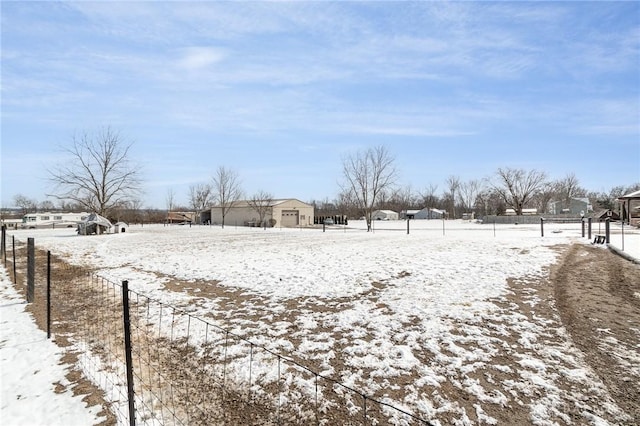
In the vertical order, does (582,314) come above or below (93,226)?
below

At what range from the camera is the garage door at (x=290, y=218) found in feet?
178

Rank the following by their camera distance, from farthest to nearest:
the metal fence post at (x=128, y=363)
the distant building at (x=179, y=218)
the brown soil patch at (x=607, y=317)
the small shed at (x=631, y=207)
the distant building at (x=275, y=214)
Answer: the distant building at (x=179, y=218) < the distant building at (x=275, y=214) < the small shed at (x=631, y=207) < the brown soil patch at (x=607, y=317) < the metal fence post at (x=128, y=363)

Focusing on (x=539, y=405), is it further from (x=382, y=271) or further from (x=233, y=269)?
(x=233, y=269)

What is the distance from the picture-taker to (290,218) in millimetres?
54969

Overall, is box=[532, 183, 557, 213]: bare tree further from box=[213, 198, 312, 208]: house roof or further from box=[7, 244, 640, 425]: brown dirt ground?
box=[7, 244, 640, 425]: brown dirt ground

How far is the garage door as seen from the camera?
54.4 m

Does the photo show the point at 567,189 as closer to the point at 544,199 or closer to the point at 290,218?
the point at 544,199

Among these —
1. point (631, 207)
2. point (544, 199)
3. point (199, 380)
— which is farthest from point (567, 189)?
point (199, 380)

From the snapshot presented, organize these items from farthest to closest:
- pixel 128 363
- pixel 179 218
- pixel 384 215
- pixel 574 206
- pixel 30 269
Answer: pixel 384 215 → pixel 179 218 → pixel 574 206 → pixel 30 269 → pixel 128 363

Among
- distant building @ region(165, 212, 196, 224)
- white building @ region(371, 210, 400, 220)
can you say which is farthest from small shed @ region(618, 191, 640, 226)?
distant building @ region(165, 212, 196, 224)

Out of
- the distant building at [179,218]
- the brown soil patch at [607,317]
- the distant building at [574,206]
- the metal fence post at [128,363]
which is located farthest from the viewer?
the distant building at [179,218]

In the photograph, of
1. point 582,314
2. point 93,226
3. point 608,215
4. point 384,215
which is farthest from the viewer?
point 384,215

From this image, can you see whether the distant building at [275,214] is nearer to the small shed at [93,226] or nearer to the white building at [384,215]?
the small shed at [93,226]

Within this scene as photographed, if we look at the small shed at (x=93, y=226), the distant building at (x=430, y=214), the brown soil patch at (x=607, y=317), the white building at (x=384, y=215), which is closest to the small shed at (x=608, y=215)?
the brown soil patch at (x=607, y=317)
